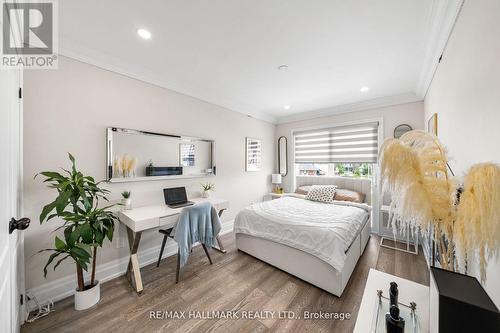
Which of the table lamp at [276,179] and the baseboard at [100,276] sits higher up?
the table lamp at [276,179]

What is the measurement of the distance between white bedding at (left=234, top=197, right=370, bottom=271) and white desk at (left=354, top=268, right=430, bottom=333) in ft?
2.28

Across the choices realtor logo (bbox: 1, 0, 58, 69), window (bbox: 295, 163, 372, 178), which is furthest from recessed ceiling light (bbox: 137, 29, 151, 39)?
window (bbox: 295, 163, 372, 178)

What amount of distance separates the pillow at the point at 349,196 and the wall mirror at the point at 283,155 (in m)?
1.48

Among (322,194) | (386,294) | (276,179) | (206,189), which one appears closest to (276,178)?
(276,179)

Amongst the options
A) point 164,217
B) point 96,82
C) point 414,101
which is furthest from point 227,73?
point 414,101

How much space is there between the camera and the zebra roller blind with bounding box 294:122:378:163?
3625 millimetres

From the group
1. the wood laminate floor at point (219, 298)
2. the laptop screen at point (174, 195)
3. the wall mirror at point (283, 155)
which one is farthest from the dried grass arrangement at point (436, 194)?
the wall mirror at point (283, 155)

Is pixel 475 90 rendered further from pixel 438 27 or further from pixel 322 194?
pixel 322 194

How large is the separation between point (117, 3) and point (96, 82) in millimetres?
1003

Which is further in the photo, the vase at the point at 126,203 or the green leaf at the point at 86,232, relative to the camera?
the vase at the point at 126,203

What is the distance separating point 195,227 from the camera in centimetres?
221

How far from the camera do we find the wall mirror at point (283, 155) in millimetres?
4766

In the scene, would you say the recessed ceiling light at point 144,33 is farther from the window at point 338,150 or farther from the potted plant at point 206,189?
the window at point 338,150

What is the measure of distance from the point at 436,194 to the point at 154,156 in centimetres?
279
